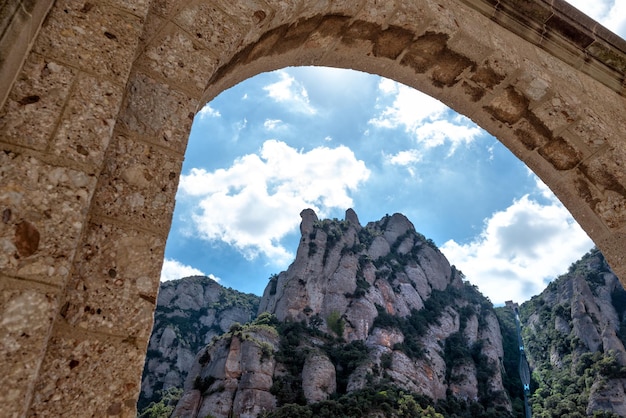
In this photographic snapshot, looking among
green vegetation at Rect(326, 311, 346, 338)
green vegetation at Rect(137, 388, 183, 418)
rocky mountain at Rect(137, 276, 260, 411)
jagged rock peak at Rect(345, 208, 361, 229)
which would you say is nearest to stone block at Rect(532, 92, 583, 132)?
green vegetation at Rect(137, 388, 183, 418)

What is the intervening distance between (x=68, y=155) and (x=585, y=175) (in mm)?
2893

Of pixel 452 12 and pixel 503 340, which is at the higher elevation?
pixel 503 340

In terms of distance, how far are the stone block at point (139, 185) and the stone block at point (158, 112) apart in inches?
1.8

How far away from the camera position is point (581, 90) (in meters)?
2.73

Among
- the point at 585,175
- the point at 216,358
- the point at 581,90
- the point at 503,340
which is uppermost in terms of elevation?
the point at 503,340

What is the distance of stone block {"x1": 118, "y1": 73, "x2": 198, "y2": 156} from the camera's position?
1320mm

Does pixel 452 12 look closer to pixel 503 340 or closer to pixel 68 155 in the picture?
pixel 68 155

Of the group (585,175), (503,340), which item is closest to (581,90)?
(585,175)

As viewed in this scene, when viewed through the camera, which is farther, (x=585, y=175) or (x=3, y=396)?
(x=585, y=175)

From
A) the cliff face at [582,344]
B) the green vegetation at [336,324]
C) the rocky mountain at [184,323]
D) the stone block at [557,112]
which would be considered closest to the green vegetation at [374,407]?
the green vegetation at [336,324]

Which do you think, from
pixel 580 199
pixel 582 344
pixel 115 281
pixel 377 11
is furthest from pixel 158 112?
pixel 582 344

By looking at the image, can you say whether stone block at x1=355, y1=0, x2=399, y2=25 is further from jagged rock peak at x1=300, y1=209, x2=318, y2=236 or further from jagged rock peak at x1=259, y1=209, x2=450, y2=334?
jagged rock peak at x1=300, y1=209, x2=318, y2=236

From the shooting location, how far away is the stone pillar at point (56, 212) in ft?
3.01

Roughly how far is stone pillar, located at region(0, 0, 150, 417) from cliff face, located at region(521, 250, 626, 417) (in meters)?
41.8
